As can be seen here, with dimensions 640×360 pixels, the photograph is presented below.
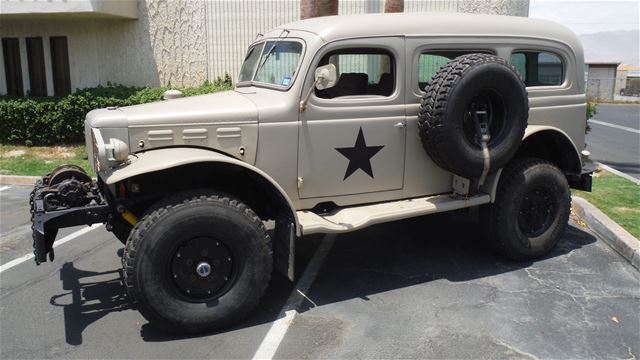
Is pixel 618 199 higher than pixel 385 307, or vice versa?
pixel 618 199

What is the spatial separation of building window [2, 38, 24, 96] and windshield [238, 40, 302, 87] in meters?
11.6

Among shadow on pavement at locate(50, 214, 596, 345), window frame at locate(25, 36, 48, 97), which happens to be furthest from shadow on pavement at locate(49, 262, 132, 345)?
window frame at locate(25, 36, 48, 97)

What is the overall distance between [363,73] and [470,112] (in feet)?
3.31

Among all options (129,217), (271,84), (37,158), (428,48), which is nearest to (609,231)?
(428,48)

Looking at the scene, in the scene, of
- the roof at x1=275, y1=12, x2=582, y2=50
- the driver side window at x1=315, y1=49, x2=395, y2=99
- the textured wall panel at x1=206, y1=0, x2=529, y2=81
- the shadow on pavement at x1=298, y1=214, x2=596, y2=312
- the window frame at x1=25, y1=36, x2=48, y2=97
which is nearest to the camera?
the roof at x1=275, y1=12, x2=582, y2=50

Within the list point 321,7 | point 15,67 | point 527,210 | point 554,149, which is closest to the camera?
point 527,210

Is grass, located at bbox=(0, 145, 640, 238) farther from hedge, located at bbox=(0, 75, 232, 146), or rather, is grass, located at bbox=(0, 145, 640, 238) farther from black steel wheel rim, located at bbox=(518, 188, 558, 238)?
black steel wheel rim, located at bbox=(518, 188, 558, 238)

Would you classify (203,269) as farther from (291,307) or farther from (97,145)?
(97,145)

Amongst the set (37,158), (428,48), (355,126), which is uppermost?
(428,48)

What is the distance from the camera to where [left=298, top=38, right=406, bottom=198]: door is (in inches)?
180

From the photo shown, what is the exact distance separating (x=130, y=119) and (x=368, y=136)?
6.20ft

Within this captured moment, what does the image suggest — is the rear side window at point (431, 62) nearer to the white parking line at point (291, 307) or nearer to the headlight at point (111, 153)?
the white parking line at point (291, 307)

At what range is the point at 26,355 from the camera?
12.6 feet

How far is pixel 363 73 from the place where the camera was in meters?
5.11
